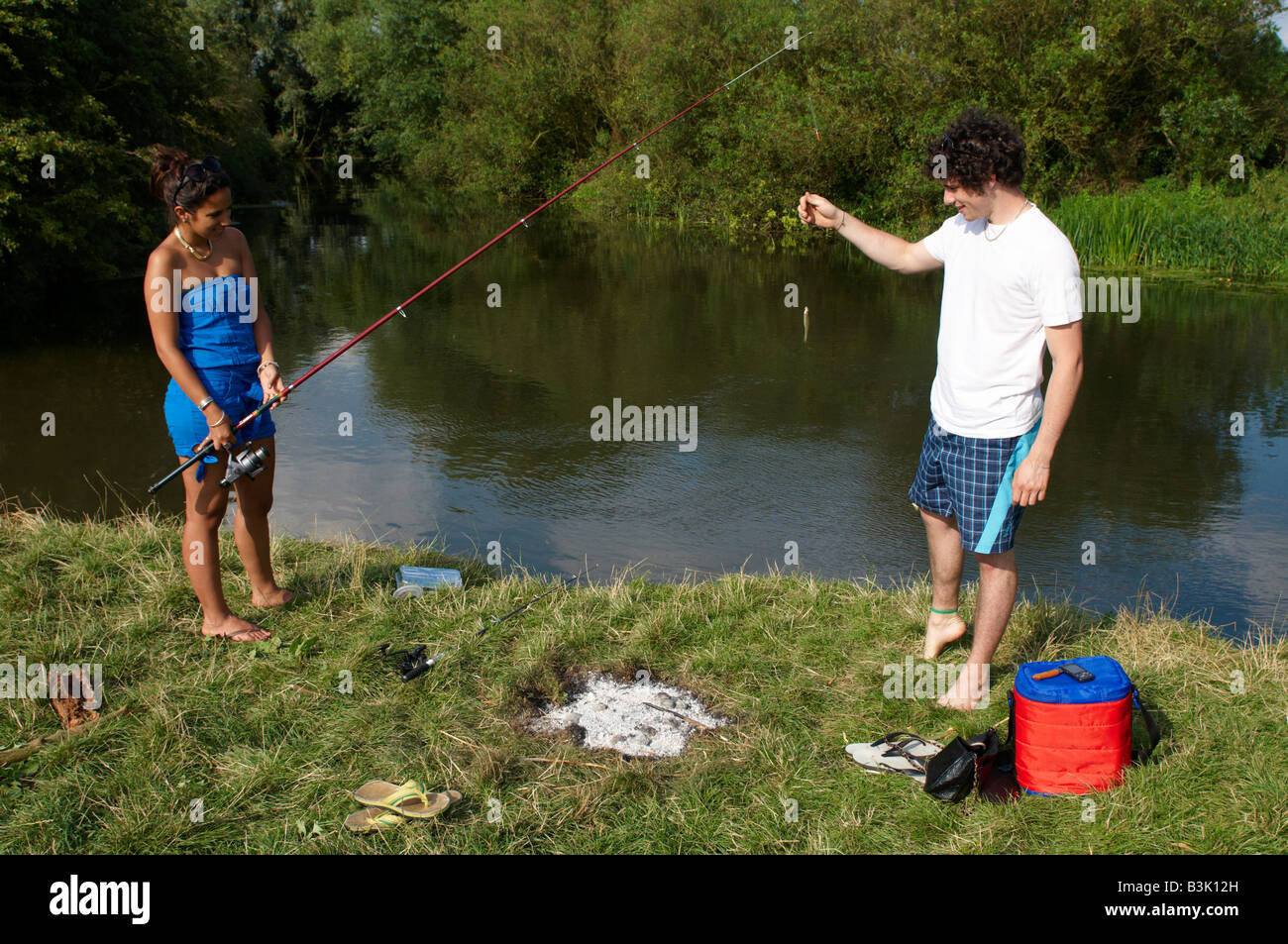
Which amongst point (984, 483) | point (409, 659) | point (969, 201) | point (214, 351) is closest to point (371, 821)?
point (409, 659)

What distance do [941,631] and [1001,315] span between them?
137cm

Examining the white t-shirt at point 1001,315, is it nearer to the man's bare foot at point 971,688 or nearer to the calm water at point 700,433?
the man's bare foot at point 971,688

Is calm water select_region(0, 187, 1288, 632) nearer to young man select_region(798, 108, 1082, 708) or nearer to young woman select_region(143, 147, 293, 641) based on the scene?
young woman select_region(143, 147, 293, 641)

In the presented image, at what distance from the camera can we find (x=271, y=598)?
4809 millimetres

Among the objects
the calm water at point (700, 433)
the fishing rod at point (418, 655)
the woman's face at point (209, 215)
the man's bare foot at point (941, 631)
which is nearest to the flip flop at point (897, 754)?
the man's bare foot at point (941, 631)

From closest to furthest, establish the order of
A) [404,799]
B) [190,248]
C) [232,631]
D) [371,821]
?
[371,821]
[404,799]
[190,248]
[232,631]

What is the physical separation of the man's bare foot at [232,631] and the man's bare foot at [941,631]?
2.78 metres

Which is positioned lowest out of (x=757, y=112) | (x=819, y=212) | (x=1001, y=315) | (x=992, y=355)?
(x=992, y=355)

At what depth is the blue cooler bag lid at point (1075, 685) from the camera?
3303mm

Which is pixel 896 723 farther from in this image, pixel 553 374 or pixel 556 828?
pixel 553 374

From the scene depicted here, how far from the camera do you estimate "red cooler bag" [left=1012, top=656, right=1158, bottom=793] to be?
329cm

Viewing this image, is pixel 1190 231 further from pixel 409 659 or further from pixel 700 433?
pixel 409 659

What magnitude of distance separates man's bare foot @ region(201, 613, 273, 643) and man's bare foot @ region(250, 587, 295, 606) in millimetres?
285

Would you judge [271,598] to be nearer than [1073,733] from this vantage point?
No
